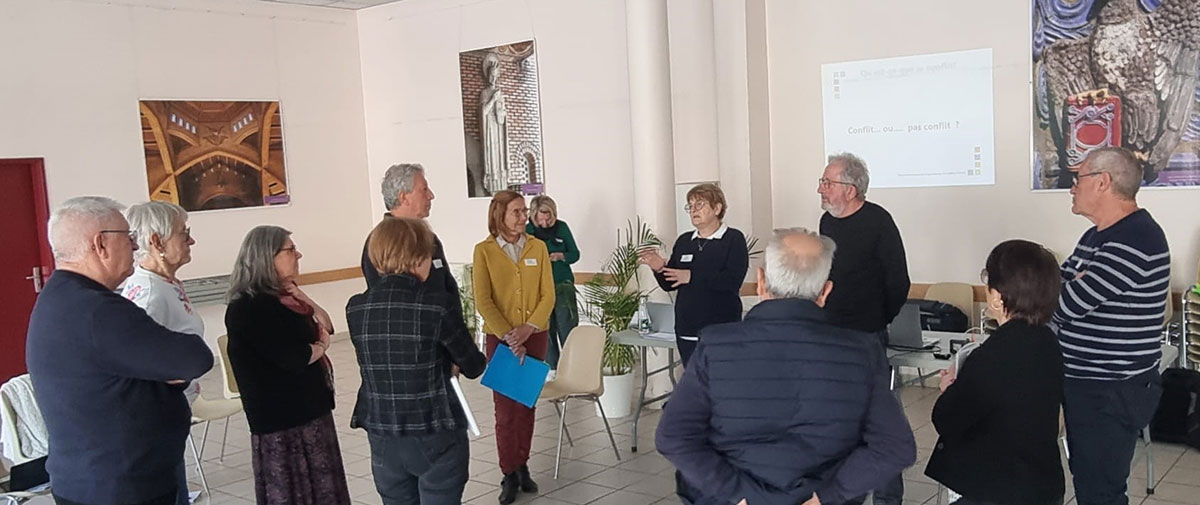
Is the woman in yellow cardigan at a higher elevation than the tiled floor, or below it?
higher

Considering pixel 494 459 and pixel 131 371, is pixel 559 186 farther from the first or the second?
pixel 131 371

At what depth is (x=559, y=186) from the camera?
823 centimetres

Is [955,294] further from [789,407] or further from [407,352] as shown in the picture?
[789,407]

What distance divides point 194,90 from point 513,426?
5.54m

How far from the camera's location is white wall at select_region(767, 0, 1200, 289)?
583 centimetres

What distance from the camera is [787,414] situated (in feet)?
6.86

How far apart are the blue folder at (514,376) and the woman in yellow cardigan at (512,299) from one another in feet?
0.99

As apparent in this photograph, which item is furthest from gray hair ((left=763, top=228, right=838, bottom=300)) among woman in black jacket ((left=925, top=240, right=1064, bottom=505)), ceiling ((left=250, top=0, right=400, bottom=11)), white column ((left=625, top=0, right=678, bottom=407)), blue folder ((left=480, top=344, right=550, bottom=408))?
ceiling ((left=250, top=0, right=400, bottom=11))

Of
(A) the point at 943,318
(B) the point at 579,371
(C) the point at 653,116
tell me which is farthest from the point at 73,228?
(A) the point at 943,318

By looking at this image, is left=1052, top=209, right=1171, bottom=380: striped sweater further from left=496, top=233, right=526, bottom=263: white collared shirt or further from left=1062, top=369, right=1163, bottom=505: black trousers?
left=496, top=233, right=526, bottom=263: white collared shirt

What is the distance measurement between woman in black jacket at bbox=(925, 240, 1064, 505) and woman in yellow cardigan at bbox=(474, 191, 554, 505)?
2.27 m

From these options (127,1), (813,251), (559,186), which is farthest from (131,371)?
(127,1)

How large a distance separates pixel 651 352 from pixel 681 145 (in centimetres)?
162

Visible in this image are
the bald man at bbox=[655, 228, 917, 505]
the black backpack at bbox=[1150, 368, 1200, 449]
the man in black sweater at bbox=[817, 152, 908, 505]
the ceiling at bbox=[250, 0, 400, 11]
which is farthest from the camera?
the ceiling at bbox=[250, 0, 400, 11]
